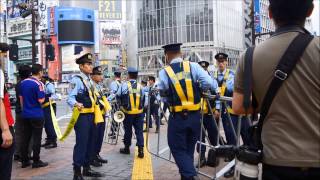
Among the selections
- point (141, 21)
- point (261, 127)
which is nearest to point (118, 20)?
point (141, 21)

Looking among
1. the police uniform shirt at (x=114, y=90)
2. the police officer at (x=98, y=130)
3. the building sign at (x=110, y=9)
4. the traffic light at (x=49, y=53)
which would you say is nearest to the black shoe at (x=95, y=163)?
the police officer at (x=98, y=130)

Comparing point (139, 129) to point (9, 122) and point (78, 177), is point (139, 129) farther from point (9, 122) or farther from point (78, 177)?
point (9, 122)

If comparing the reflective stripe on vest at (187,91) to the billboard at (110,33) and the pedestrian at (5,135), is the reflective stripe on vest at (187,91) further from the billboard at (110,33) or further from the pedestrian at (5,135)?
the billboard at (110,33)

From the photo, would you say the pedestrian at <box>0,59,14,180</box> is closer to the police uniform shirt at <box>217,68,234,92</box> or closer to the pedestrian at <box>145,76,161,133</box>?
the pedestrian at <box>145,76,161,133</box>

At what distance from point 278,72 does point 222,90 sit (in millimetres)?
5211

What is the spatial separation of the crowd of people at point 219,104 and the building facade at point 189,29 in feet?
216

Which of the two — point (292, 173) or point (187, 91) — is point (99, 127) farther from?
point (292, 173)

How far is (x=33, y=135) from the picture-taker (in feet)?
26.6

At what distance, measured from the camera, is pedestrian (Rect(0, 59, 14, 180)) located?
4277mm

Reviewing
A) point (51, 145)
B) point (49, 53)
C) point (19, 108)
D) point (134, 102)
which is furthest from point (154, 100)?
point (49, 53)

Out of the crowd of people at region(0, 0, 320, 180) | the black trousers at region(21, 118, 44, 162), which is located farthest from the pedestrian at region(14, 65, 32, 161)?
the black trousers at region(21, 118, 44, 162)

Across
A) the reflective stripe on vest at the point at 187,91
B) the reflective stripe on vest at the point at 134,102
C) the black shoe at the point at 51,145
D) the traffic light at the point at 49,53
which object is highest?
the traffic light at the point at 49,53

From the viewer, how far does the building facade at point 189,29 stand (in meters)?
77.6

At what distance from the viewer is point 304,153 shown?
235cm
